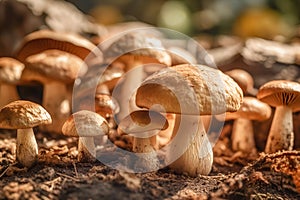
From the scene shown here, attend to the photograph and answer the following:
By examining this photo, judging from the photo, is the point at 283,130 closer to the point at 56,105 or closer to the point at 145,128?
the point at 145,128

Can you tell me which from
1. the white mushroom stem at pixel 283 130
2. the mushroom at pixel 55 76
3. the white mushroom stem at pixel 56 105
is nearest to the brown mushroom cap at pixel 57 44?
the mushroom at pixel 55 76

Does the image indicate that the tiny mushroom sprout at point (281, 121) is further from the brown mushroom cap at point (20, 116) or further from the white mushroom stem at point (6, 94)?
the white mushroom stem at point (6, 94)

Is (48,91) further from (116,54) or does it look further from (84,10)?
(84,10)

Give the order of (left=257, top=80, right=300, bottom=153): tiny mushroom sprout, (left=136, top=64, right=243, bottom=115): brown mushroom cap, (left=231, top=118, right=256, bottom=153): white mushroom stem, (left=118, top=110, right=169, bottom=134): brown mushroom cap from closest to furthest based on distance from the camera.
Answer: (left=136, top=64, right=243, bottom=115): brown mushroom cap → (left=118, top=110, right=169, bottom=134): brown mushroom cap → (left=257, top=80, right=300, bottom=153): tiny mushroom sprout → (left=231, top=118, right=256, bottom=153): white mushroom stem

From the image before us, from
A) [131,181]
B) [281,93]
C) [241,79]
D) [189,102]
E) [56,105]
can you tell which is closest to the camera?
[131,181]

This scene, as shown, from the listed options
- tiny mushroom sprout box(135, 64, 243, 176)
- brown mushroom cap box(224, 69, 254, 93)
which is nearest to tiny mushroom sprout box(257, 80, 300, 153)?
brown mushroom cap box(224, 69, 254, 93)

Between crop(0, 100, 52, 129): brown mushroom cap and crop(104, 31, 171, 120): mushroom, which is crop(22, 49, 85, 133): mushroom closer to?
crop(104, 31, 171, 120): mushroom

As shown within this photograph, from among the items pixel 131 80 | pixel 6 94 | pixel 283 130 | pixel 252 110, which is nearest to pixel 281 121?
pixel 283 130
